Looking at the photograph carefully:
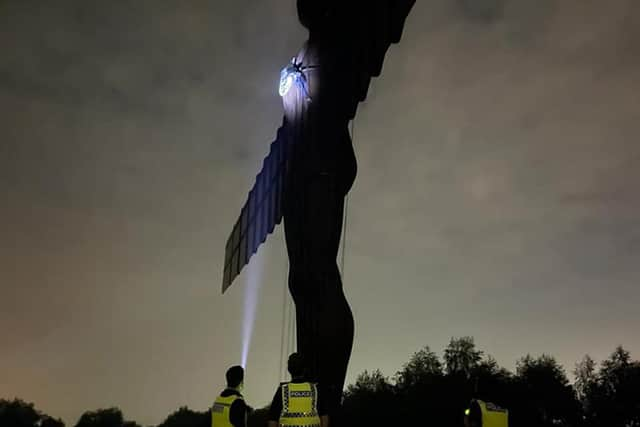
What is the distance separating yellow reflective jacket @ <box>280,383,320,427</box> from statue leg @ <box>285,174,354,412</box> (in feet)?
19.1

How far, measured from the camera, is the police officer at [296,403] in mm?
5875

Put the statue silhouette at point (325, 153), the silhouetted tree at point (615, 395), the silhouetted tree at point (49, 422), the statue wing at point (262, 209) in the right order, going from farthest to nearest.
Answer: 1. the silhouetted tree at point (49, 422)
2. the silhouetted tree at point (615, 395)
3. the statue wing at point (262, 209)
4. the statue silhouette at point (325, 153)

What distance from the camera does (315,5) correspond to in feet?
44.0

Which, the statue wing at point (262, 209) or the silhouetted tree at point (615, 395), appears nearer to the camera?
the statue wing at point (262, 209)

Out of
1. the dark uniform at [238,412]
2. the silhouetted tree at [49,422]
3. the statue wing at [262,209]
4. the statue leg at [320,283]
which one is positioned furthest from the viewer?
the silhouetted tree at [49,422]

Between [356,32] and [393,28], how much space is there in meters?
0.79

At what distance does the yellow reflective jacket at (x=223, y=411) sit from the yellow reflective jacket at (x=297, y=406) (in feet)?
2.55

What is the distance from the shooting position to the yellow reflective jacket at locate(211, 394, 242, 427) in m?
6.46

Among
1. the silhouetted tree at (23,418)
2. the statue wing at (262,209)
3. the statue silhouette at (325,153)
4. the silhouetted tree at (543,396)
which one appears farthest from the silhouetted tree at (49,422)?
the statue silhouette at (325,153)

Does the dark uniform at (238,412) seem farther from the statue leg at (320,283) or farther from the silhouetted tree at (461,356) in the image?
the silhouetted tree at (461,356)

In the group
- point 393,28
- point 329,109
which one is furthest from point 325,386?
point 393,28

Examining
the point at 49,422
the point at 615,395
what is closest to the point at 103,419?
the point at 49,422

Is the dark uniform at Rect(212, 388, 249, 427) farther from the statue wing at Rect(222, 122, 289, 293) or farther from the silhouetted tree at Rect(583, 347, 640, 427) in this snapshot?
the silhouetted tree at Rect(583, 347, 640, 427)

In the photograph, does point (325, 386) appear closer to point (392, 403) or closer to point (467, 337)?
point (392, 403)
